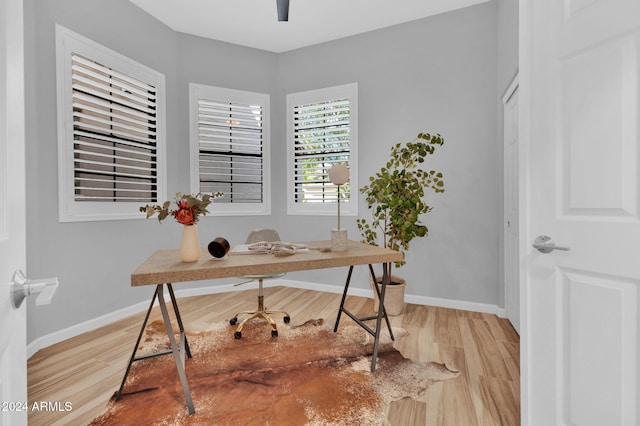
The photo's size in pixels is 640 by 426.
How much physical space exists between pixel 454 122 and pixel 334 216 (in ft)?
5.68

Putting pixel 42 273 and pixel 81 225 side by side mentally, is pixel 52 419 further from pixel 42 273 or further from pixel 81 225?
pixel 81 225

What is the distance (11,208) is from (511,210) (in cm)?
318

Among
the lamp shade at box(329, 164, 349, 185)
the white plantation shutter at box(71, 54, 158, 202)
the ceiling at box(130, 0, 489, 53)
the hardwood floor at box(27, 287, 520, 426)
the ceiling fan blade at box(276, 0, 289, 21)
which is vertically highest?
the ceiling at box(130, 0, 489, 53)

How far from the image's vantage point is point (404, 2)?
3.17 metres

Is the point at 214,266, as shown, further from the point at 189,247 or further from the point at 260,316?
the point at 260,316

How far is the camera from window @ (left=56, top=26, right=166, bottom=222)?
2598 mm

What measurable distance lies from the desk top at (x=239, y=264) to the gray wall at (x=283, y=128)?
132 cm

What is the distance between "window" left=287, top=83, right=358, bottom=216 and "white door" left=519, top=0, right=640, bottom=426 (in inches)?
98.5

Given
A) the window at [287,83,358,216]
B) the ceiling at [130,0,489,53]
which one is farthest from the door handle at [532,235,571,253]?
the ceiling at [130,0,489,53]

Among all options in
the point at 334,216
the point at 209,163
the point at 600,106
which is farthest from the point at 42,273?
the point at 600,106

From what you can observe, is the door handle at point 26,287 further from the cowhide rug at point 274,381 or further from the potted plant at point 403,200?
the potted plant at point 403,200

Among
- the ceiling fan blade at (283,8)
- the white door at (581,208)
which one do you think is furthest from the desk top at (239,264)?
the ceiling fan blade at (283,8)

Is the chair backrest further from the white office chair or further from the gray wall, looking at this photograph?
the gray wall

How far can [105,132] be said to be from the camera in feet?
9.54
